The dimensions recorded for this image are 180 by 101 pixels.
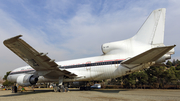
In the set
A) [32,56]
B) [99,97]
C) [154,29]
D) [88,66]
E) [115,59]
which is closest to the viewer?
[99,97]

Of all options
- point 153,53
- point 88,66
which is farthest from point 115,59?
point 153,53

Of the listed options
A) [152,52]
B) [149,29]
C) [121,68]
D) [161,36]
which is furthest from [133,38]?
[152,52]

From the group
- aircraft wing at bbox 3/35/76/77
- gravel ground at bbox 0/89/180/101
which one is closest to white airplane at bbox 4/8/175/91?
aircraft wing at bbox 3/35/76/77

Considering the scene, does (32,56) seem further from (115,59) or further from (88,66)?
(115,59)

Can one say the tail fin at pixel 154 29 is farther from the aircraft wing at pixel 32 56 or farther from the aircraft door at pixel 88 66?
the aircraft wing at pixel 32 56

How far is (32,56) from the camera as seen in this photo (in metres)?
11.0

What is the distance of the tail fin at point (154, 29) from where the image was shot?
12227mm

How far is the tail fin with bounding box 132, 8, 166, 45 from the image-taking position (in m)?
12.2

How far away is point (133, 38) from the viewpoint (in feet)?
44.0

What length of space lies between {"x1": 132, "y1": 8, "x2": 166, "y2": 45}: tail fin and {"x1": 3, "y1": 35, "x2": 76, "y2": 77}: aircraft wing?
892 centimetres

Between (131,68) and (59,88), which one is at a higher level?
(131,68)

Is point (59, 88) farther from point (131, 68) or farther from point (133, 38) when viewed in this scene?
point (133, 38)

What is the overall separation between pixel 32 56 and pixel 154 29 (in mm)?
11484

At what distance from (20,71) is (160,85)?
73.5ft
